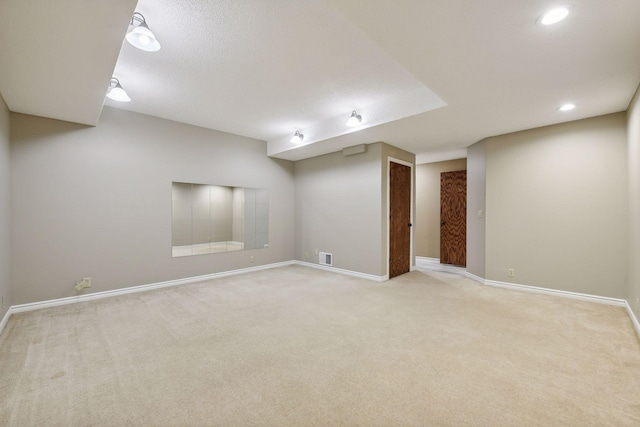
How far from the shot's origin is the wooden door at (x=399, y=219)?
5.02m

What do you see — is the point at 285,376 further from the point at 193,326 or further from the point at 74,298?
the point at 74,298

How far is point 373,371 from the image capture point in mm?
2047

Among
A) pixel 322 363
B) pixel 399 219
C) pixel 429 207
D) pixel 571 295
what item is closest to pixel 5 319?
pixel 322 363

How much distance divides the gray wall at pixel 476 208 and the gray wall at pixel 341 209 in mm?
1641

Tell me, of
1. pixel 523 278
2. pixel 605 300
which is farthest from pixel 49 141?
pixel 605 300

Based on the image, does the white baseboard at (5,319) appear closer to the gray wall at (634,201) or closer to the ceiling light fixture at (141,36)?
the ceiling light fixture at (141,36)

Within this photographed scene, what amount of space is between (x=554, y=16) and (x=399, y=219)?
12.4 ft

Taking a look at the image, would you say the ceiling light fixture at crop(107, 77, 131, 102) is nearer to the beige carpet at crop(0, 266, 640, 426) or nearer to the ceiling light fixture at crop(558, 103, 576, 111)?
the beige carpet at crop(0, 266, 640, 426)

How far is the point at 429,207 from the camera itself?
22.7 ft

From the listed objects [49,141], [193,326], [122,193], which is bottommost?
[193,326]

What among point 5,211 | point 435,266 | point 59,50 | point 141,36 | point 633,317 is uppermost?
point 141,36

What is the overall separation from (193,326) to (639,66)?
15.8ft

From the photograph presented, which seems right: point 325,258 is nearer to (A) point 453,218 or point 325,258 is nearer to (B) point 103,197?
(A) point 453,218

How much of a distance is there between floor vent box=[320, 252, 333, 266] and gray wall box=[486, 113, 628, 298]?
280 centimetres
